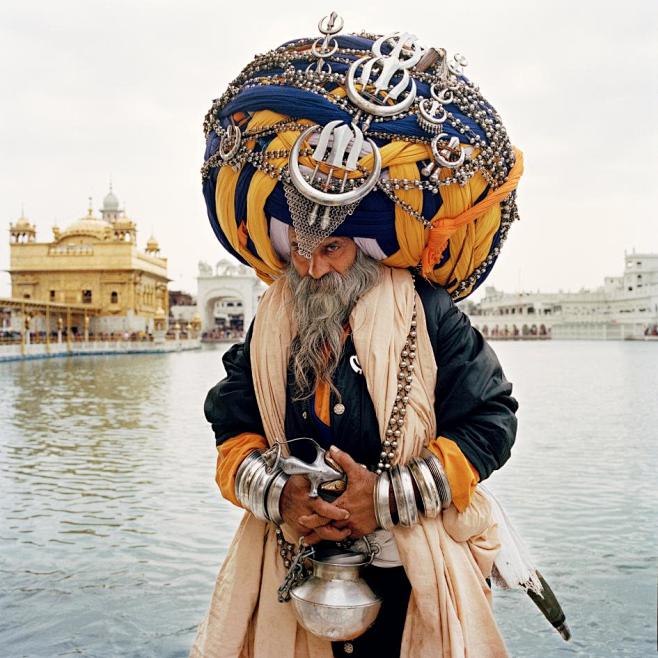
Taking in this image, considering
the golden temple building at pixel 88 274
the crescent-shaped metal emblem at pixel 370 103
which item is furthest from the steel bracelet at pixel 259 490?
the golden temple building at pixel 88 274

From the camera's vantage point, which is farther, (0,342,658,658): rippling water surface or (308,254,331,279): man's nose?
(0,342,658,658): rippling water surface

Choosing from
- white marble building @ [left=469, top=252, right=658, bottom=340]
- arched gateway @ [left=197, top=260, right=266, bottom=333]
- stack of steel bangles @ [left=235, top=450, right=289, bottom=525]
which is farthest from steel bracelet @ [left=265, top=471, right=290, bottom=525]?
white marble building @ [left=469, top=252, right=658, bottom=340]

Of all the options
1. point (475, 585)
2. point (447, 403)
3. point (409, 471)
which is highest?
point (447, 403)

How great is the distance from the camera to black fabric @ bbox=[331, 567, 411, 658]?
157 centimetres

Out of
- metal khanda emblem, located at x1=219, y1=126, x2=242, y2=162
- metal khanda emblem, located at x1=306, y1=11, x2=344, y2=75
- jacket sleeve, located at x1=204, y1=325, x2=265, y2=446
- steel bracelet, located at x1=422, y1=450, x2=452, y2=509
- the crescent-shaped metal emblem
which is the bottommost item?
steel bracelet, located at x1=422, y1=450, x2=452, y2=509

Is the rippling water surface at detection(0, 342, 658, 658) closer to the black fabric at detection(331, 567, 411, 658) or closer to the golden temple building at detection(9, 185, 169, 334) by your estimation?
the black fabric at detection(331, 567, 411, 658)

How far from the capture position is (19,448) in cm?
658

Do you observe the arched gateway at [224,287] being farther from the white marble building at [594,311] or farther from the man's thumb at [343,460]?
the man's thumb at [343,460]

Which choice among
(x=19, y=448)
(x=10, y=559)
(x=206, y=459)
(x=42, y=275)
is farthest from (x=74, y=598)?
(x=42, y=275)

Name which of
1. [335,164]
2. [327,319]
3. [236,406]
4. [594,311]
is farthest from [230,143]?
[594,311]

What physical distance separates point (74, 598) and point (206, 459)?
10.4 ft

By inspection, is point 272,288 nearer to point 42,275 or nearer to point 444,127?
point 444,127

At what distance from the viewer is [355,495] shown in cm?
143

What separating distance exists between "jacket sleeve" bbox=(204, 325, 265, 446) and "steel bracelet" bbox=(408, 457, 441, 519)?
413mm
